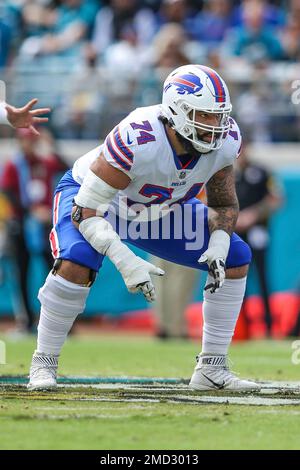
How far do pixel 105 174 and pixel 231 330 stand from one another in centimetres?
120

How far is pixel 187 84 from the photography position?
220 inches

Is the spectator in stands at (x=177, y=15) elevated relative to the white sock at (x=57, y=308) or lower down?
elevated

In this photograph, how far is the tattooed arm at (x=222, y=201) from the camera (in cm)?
584

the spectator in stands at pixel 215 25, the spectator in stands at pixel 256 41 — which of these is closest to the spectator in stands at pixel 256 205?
the spectator in stands at pixel 256 41

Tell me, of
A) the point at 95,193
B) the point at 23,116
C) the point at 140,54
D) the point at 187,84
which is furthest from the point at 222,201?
the point at 140,54

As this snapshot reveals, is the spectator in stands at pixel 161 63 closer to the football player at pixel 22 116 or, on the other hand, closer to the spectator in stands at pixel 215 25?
the spectator in stands at pixel 215 25

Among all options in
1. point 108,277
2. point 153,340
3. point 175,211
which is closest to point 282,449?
point 175,211

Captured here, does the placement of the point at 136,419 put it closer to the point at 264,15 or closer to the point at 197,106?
the point at 197,106

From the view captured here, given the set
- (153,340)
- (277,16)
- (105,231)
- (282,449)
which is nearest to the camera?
(282,449)

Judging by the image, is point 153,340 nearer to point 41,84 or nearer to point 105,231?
point 41,84

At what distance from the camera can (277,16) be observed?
13.6 m

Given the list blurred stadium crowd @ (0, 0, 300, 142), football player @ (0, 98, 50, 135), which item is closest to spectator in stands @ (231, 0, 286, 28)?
blurred stadium crowd @ (0, 0, 300, 142)

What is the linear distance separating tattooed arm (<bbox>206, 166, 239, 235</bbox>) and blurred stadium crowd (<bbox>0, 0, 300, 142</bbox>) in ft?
20.2

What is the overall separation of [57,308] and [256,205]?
5.90 m
